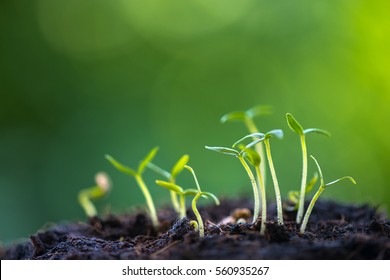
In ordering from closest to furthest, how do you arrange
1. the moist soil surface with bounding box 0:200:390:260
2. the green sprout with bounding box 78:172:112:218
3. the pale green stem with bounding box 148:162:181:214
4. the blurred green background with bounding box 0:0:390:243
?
the moist soil surface with bounding box 0:200:390:260, the pale green stem with bounding box 148:162:181:214, the green sprout with bounding box 78:172:112:218, the blurred green background with bounding box 0:0:390:243

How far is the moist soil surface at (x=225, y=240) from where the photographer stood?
0.55 m

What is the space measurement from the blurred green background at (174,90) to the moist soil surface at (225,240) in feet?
6.78

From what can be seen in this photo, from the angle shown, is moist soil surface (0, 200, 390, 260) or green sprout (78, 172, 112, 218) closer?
moist soil surface (0, 200, 390, 260)

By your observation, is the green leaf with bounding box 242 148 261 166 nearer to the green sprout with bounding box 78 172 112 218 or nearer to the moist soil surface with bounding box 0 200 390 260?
the moist soil surface with bounding box 0 200 390 260

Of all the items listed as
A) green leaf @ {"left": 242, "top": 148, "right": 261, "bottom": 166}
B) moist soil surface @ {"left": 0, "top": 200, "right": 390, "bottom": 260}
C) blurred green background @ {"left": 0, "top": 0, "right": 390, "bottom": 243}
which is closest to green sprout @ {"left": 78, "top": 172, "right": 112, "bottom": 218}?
moist soil surface @ {"left": 0, "top": 200, "right": 390, "bottom": 260}

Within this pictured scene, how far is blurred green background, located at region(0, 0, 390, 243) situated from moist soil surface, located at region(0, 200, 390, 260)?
2065 millimetres

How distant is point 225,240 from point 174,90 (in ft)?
11.0

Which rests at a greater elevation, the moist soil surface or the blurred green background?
the blurred green background

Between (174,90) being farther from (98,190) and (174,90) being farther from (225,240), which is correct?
(225,240)

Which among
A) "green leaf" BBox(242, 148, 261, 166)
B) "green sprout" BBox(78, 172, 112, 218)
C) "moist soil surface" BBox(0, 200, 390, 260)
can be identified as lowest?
"moist soil surface" BBox(0, 200, 390, 260)

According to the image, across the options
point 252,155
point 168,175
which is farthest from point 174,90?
point 252,155

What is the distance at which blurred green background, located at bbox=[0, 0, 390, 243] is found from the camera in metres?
3.10
